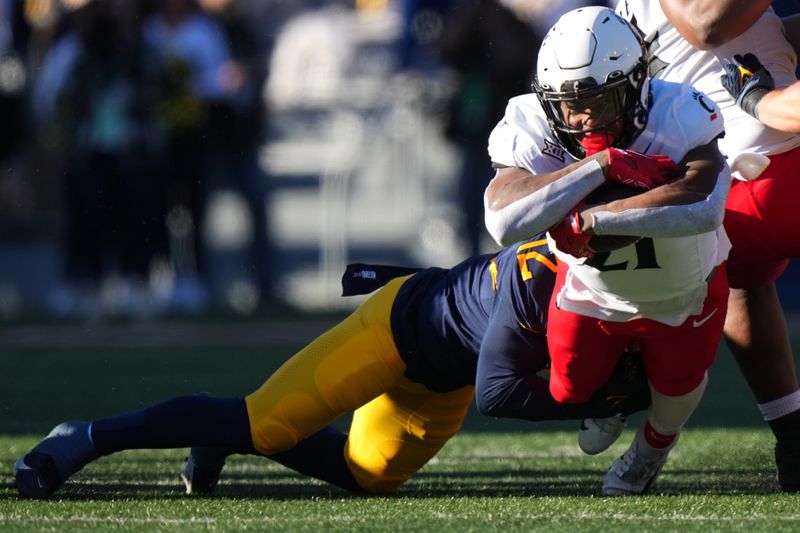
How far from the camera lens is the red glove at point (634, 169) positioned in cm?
360

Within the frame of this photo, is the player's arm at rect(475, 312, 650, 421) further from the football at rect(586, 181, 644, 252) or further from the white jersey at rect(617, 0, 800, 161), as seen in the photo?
the white jersey at rect(617, 0, 800, 161)

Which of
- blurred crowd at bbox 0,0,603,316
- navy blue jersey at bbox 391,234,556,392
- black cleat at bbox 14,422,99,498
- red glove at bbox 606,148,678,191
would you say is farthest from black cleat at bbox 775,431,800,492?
blurred crowd at bbox 0,0,603,316

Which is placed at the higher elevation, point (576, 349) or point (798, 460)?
point (576, 349)

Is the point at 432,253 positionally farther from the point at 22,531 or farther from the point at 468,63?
the point at 22,531

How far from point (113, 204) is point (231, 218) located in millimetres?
1141

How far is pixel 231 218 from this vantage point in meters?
10.5

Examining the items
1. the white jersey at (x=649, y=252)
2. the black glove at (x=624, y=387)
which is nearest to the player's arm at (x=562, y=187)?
the white jersey at (x=649, y=252)

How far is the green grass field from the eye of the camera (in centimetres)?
379

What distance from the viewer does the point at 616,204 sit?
141 inches

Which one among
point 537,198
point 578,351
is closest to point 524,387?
point 578,351

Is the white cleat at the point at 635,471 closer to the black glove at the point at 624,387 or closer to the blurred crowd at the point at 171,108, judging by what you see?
the black glove at the point at 624,387

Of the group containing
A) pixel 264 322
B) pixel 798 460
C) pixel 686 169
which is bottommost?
pixel 264 322

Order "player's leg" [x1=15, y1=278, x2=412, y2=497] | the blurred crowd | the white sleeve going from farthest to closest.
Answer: the blurred crowd → "player's leg" [x1=15, y1=278, x2=412, y2=497] → the white sleeve

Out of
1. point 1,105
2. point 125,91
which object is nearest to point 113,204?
point 125,91
